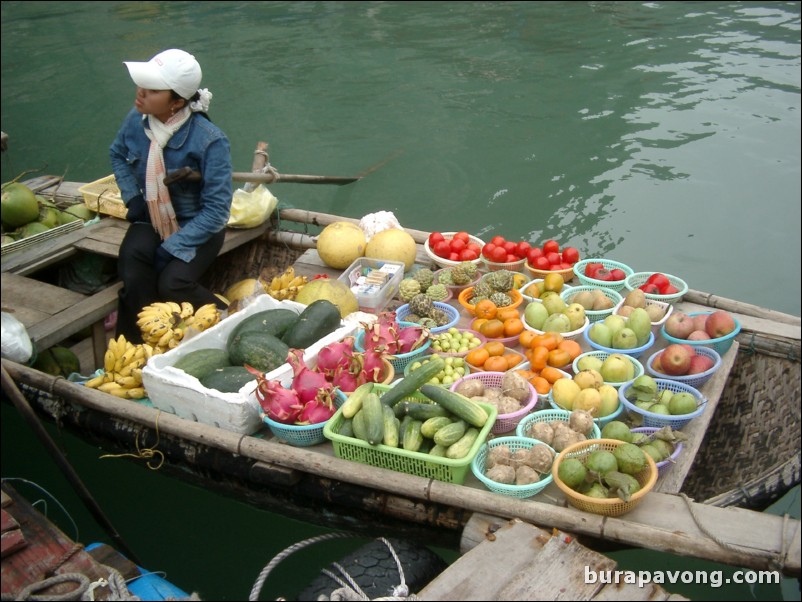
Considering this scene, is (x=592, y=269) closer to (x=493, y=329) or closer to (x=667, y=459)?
(x=493, y=329)

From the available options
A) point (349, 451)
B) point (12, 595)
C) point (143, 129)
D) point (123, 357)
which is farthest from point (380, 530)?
point (143, 129)

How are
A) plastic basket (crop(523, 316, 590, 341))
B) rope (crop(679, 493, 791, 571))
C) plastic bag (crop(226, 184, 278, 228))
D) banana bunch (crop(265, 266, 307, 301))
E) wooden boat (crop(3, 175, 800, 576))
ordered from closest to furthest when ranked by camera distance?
rope (crop(679, 493, 791, 571)) → wooden boat (crop(3, 175, 800, 576)) → plastic basket (crop(523, 316, 590, 341)) → banana bunch (crop(265, 266, 307, 301)) → plastic bag (crop(226, 184, 278, 228))

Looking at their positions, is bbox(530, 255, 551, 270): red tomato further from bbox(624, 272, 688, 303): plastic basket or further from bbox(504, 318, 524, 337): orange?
bbox(504, 318, 524, 337): orange

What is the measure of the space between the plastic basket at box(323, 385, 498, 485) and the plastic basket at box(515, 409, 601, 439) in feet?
0.62

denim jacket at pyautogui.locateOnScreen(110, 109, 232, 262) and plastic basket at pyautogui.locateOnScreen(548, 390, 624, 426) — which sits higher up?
denim jacket at pyautogui.locateOnScreen(110, 109, 232, 262)

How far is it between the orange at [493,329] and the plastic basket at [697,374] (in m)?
0.74

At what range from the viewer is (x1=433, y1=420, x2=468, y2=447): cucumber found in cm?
272

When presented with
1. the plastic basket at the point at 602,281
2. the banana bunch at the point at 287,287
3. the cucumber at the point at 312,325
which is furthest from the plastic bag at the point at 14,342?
the plastic basket at the point at 602,281

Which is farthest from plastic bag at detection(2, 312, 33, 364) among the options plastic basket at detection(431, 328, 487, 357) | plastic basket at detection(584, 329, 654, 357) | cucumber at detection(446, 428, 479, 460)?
plastic basket at detection(584, 329, 654, 357)

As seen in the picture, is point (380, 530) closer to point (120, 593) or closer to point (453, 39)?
point (120, 593)

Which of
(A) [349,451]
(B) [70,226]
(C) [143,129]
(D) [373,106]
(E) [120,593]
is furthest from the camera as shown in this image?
(D) [373,106]

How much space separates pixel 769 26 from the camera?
11.5m

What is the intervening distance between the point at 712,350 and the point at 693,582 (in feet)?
3.44

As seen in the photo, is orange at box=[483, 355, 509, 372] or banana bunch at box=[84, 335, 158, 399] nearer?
orange at box=[483, 355, 509, 372]
